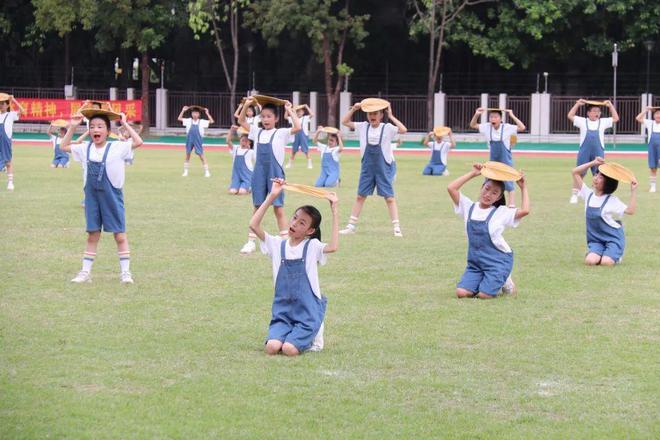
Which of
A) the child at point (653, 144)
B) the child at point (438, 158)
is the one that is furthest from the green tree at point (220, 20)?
the child at point (653, 144)

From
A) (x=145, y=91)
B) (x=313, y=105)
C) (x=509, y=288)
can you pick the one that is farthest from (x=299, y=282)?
(x=145, y=91)

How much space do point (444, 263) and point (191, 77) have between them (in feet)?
120

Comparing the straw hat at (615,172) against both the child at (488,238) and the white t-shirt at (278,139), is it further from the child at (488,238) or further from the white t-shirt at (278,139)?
the white t-shirt at (278,139)

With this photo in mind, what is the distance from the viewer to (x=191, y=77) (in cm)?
4759

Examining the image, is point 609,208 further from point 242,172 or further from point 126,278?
point 242,172

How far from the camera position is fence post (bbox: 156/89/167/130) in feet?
150

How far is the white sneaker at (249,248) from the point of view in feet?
41.8

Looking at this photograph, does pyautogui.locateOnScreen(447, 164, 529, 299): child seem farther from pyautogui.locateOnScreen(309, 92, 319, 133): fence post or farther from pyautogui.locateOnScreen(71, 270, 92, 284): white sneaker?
pyautogui.locateOnScreen(309, 92, 319, 133): fence post

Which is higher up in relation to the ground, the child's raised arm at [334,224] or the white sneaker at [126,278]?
the child's raised arm at [334,224]

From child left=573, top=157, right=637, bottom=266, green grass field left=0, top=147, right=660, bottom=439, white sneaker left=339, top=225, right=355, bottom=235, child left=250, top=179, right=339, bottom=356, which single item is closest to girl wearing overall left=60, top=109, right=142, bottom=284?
green grass field left=0, top=147, right=660, bottom=439

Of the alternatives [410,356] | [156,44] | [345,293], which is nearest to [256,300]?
[345,293]

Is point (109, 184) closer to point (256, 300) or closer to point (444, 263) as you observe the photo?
point (256, 300)

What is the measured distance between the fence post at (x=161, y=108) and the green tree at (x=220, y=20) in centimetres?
254

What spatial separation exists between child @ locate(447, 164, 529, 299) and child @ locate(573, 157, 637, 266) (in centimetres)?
234
